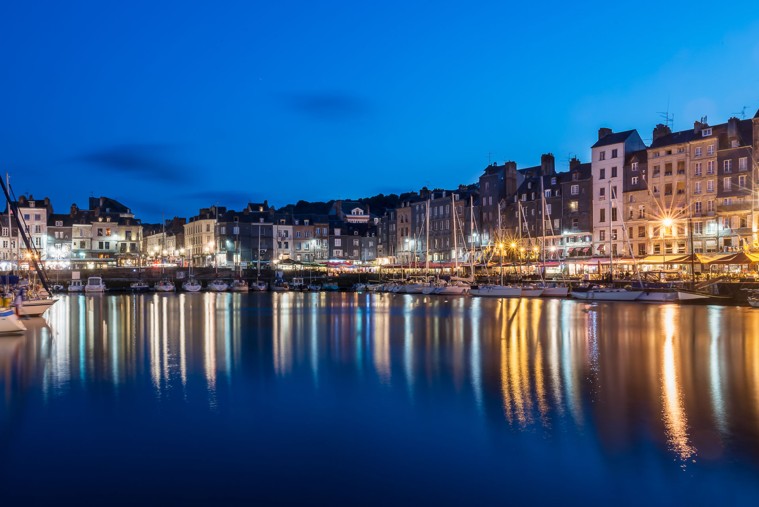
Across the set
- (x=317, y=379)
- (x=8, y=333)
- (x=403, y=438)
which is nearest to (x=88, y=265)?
(x=8, y=333)

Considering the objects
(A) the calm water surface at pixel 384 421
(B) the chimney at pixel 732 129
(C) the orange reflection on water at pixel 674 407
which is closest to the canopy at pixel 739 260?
(B) the chimney at pixel 732 129

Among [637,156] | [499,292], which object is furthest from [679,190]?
[499,292]

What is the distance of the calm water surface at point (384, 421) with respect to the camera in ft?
34.9

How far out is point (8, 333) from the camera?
101 ft

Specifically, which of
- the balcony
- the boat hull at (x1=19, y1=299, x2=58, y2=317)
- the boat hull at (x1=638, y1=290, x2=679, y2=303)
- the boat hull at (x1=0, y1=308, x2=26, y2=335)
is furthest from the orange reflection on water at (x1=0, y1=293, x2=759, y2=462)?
the balcony

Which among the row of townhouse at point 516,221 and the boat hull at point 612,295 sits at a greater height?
the row of townhouse at point 516,221

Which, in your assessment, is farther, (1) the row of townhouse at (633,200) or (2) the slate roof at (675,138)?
(2) the slate roof at (675,138)

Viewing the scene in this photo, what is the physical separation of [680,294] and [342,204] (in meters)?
88.1

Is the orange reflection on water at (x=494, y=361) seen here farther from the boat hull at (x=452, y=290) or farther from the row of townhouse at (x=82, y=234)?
the row of townhouse at (x=82, y=234)

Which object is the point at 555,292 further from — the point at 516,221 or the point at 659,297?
the point at 516,221

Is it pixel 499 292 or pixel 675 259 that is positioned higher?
pixel 675 259

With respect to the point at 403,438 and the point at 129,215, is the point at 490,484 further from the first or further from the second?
the point at 129,215

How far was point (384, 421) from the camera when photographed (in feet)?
48.1

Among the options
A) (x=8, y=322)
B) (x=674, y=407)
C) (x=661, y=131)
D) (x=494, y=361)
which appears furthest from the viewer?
(x=661, y=131)
